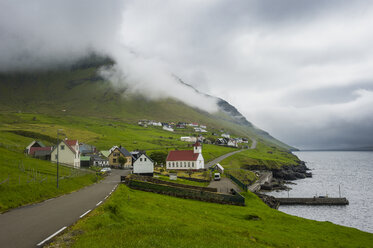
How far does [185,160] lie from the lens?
99.5m

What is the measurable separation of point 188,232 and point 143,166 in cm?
6422

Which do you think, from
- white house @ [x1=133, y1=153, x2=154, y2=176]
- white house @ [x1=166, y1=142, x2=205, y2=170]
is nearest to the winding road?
white house @ [x1=133, y1=153, x2=154, y2=176]

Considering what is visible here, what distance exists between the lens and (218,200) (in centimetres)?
4769

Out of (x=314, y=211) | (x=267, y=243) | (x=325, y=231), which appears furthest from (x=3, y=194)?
(x=314, y=211)

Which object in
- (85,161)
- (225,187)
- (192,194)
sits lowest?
(225,187)

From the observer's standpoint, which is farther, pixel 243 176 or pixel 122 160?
pixel 243 176

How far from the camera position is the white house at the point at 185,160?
98750 millimetres

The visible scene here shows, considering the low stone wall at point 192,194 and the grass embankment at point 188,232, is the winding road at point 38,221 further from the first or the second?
the low stone wall at point 192,194

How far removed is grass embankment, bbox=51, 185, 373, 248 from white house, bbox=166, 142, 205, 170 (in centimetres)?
5743

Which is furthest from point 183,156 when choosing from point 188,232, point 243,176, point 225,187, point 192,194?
point 188,232

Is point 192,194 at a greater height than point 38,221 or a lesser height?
lesser

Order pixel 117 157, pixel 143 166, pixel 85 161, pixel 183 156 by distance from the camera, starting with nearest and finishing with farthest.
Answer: pixel 143 166 → pixel 183 156 → pixel 85 161 → pixel 117 157

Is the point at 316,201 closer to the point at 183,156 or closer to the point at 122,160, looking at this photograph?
the point at 183,156

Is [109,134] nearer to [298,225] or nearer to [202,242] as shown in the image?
[298,225]
